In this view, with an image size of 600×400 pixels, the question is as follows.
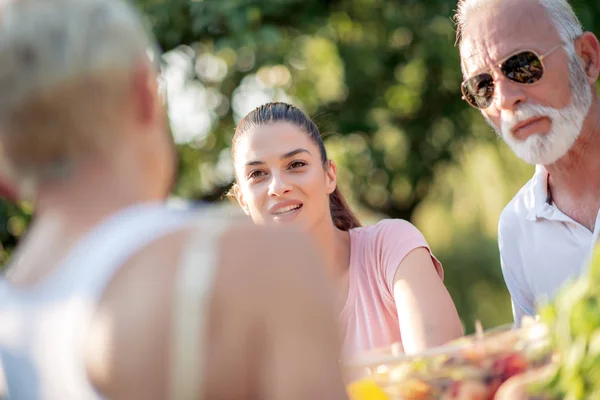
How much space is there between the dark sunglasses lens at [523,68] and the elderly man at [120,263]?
212 centimetres

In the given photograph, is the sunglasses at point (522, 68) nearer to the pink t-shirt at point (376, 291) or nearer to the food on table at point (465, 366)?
the pink t-shirt at point (376, 291)

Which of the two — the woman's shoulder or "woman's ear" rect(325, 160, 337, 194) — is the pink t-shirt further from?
"woman's ear" rect(325, 160, 337, 194)

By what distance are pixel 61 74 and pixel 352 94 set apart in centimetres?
775

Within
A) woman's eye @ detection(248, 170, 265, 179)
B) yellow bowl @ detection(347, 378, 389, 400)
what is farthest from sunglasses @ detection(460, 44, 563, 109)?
yellow bowl @ detection(347, 378, 389, 400)

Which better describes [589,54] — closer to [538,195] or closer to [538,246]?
[538,195]

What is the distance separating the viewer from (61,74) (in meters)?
1.23

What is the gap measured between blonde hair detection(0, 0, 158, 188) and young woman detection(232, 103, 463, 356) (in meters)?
1.89

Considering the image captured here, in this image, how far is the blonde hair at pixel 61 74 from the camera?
1234 millimetres

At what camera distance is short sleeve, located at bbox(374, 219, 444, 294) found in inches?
125

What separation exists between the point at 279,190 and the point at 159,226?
218cm

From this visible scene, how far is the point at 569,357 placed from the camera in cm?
150

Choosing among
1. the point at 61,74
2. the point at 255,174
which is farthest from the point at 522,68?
the point at 61,74

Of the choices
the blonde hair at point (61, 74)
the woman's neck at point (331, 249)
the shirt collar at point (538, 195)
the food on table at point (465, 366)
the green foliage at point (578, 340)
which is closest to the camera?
the blonde hair at point (61, 74)

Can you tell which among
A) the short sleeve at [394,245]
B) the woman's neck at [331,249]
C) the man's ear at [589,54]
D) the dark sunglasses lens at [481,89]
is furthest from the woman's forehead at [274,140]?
the man's ear at [589,54]
